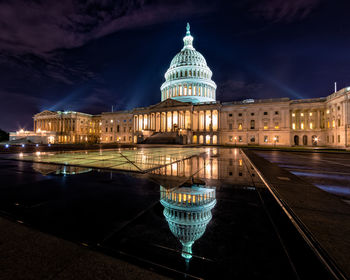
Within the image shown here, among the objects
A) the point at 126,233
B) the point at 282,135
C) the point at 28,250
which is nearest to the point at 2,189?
the point at 28,250

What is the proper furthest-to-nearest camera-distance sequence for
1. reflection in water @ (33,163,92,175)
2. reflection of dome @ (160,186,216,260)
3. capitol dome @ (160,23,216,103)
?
1. capitol dome @ (160,23,216,103)
2. reflection in water @ (33,163,92,175)
3. reflection of dome @ (160,186,216,260)

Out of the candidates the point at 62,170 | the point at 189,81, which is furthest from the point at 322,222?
the point at 189,81

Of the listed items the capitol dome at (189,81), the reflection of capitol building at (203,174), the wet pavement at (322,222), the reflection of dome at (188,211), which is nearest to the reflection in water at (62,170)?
the reflection of capitol building at (203,174)

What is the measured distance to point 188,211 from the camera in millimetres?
3525

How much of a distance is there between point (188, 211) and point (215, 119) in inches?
2655

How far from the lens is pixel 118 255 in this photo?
2105 millimetres

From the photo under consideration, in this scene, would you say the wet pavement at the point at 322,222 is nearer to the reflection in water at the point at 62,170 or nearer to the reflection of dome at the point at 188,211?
the reflection of dome at the point at 188,211

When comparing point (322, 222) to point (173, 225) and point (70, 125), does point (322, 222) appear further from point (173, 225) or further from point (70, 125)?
point (70, 125)

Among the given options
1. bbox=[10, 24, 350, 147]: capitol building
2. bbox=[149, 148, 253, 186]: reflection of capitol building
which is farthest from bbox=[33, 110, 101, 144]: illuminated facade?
bbox=[149, 148, 253, 186]: reflection of capitol building

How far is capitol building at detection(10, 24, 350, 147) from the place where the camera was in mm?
53038

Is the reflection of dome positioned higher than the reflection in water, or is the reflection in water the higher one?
the reflection in water

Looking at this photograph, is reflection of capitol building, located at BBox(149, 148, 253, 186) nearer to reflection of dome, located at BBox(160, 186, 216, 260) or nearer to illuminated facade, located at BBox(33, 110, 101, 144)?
reflection of dome, located at BBox(160, 186, 216, 260)

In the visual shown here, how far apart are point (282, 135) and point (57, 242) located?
69789 mm

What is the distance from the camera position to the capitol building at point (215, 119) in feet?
174
